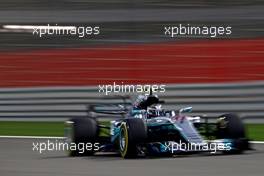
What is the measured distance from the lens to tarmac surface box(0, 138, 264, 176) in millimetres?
9266

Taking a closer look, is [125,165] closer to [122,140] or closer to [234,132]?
[122,140]

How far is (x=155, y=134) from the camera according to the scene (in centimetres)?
1140

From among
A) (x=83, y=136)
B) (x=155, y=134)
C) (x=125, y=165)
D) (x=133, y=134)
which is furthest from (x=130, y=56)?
(x=125, y=165)

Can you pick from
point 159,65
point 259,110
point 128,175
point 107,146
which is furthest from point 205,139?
point 159,65

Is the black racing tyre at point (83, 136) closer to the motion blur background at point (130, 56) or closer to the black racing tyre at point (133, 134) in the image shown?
the black racing tyre at point (133, 134)

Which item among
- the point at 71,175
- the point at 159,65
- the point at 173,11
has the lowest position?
the point at 71,175

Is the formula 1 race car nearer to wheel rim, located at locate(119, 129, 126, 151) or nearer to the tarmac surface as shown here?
wheel rim, located at locate(119, 129, 126, 151)

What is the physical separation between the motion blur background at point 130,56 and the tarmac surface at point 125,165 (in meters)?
4.31

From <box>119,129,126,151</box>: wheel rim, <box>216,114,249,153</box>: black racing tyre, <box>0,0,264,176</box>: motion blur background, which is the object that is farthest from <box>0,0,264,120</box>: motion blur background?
<box>119,129,126,151</box>: wheel rim

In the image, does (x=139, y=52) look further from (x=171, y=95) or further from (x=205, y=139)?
(x=205, y=139)

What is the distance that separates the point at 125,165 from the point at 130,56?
7.36 m

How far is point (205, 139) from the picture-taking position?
470 inches

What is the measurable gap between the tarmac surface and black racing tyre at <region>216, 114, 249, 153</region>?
150 mm

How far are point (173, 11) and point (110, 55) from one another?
155 cm
